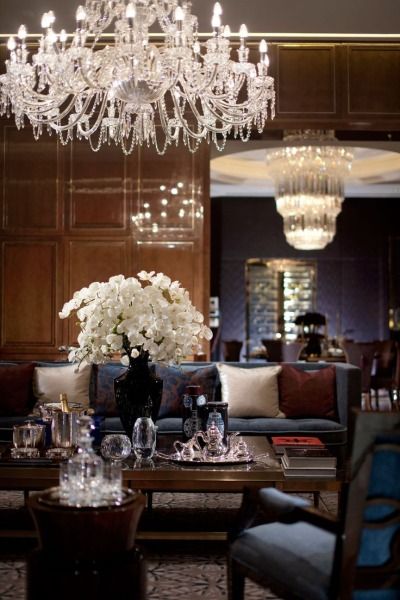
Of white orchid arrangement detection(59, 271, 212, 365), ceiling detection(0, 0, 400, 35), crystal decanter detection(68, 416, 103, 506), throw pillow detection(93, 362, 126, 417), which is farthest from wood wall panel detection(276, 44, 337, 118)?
crystal decanter detection(68, 416, 103, 506)

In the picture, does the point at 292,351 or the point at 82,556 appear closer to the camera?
the point at 82,556

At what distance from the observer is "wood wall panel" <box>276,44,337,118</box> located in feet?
21.1

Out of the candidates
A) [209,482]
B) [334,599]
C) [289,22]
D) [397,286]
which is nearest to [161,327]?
[209,482]

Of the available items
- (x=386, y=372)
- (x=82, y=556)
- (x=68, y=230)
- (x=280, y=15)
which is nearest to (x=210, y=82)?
(x=280, y=15)

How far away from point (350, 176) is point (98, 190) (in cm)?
649

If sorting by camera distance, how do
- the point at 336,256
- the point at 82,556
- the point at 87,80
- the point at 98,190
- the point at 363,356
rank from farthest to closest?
the point at 336,256 → the point at 363,356 → the point at 98,190 → the point at 87,80 → the point at 82,556

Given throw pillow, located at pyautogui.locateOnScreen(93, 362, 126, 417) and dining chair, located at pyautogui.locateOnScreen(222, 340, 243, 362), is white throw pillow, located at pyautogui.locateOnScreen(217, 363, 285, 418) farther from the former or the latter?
dining chair, located at pyautogui.locateOnScreen(222, 340, 243, 362)

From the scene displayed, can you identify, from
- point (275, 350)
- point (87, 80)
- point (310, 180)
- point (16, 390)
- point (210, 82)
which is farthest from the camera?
point (310, 180)

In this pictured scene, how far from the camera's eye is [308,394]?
580 cm

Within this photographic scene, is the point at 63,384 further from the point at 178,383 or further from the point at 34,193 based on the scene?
the point at 34,193

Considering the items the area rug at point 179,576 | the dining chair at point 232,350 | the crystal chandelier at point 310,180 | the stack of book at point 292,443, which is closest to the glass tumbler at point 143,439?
the area rug at point 179,576

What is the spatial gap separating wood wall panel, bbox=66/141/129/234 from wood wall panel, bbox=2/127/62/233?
13 centimetres

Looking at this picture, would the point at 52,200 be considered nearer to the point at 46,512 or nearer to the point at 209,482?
the point at 209,482

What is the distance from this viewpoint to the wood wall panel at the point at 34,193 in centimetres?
670
